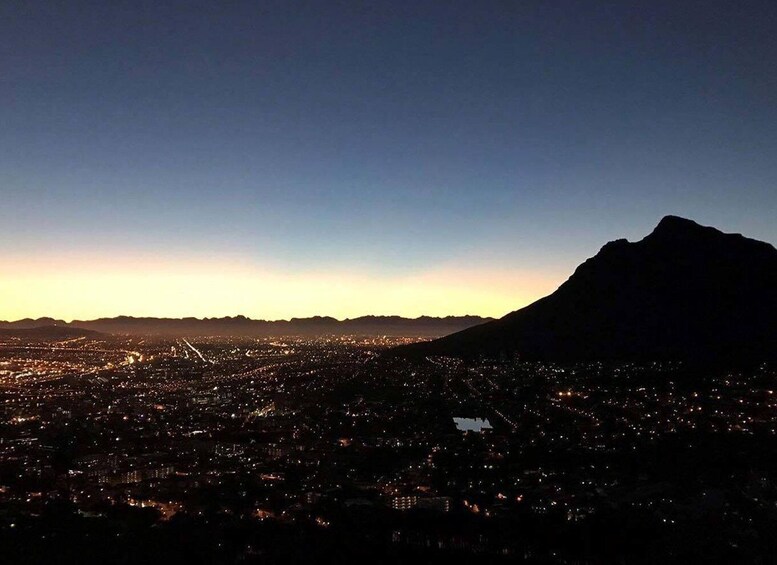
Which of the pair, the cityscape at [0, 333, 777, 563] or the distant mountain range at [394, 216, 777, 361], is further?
the distant mountain range at [394, 216, 777, 361]

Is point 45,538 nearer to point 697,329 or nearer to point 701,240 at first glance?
point 697,329

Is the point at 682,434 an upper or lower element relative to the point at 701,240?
lower

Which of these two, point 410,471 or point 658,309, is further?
point 658,309

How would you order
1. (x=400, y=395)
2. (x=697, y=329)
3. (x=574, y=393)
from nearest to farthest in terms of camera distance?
(x=574, y=393) → (x=400, y=395) → (x=697, y=329)

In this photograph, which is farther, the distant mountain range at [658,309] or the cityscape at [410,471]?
the distant mountain range at [658,309]

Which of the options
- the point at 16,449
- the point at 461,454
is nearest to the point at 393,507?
the point at 461,454

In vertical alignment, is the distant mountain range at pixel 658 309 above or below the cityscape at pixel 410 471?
above

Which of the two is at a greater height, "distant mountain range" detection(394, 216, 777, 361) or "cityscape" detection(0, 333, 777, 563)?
"distant mountain range" detection(394, 216, 777, 361)

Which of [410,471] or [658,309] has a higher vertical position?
[658,309]
